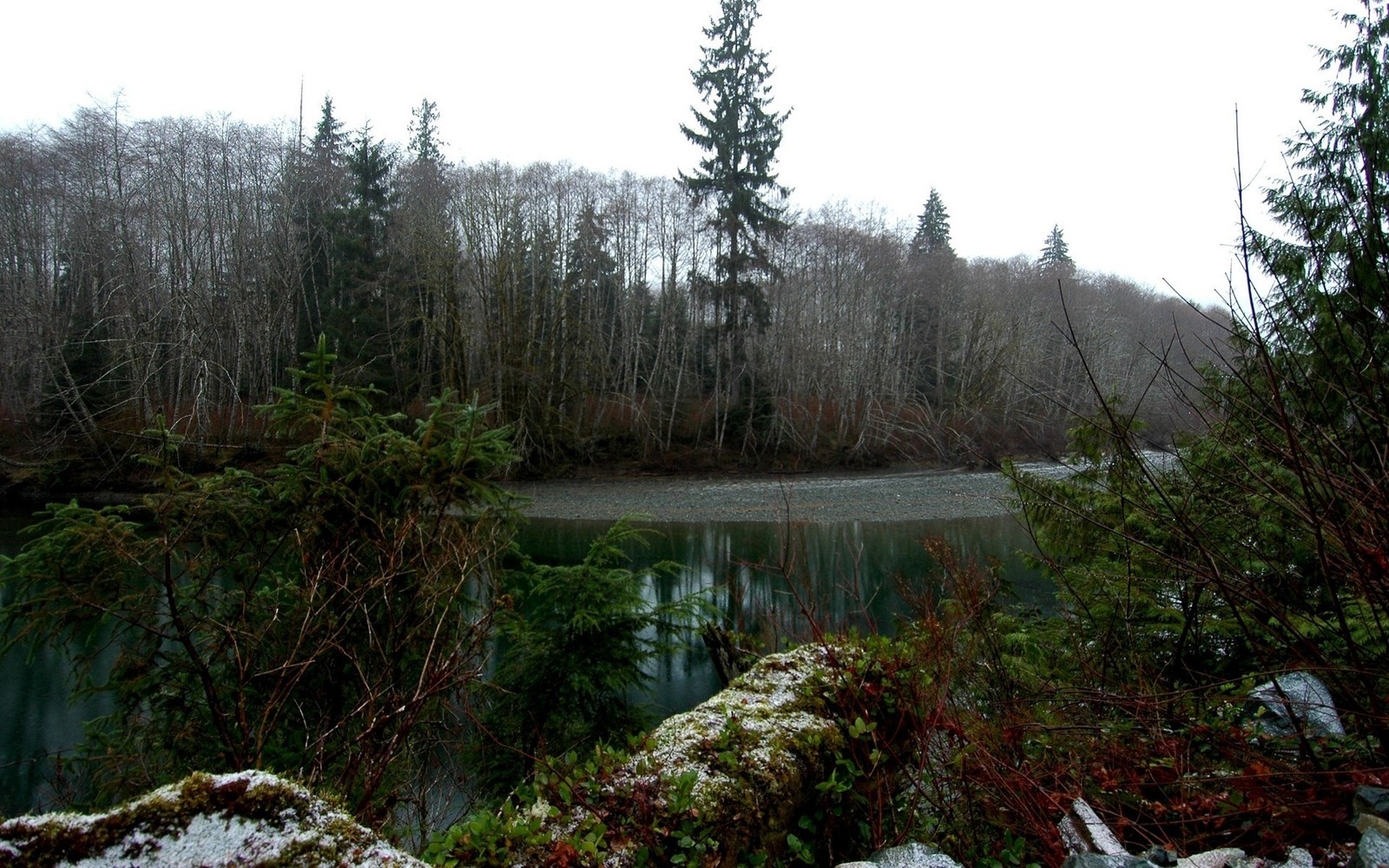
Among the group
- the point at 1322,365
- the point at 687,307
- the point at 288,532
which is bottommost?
the point at 288,532

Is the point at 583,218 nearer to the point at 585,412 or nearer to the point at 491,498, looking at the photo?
the point at 585,412

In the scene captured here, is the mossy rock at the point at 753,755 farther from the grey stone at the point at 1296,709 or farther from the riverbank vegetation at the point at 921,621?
the grey stone at the point at 1296,709

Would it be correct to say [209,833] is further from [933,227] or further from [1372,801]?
[933,227]

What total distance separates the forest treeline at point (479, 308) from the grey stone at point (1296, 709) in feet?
65.7

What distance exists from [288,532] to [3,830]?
14.1 feet

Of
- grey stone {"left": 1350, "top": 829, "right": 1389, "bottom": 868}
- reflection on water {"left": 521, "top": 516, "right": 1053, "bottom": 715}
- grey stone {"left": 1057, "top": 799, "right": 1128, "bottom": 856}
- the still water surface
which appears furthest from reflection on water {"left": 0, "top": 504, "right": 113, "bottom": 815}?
grey stone {"left": 1350, "top": 829, "right": 1389, "bottom": 868}

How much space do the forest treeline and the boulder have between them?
68.8 feet

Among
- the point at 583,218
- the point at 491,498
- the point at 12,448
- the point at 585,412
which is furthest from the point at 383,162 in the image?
the point at 491,498

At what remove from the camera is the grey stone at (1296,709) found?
2852mm

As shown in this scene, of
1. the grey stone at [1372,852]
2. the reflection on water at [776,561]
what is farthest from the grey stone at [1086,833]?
the reflection on water at [776,561]

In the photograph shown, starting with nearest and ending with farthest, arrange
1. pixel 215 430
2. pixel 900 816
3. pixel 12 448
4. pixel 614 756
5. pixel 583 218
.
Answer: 1. pixel 614 756
2. pixel 900 816
3. pixel 12 448
4. pixel 215 430
5. pixel 583 218

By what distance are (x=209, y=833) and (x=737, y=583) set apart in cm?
995

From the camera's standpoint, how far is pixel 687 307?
110ft

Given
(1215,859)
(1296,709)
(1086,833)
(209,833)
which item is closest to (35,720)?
(209,833)
